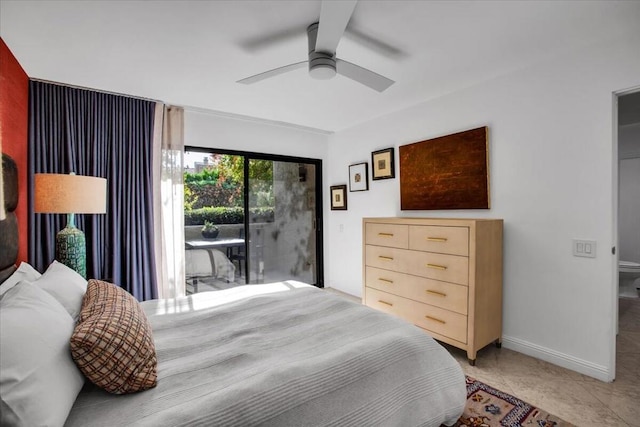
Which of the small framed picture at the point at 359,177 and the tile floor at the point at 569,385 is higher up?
the small framed picture at the point at 359,177

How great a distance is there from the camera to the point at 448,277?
98.7 inches

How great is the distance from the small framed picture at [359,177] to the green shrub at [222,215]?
122cm

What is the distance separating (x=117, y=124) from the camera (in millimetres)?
2971

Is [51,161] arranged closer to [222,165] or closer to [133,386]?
[222,165]

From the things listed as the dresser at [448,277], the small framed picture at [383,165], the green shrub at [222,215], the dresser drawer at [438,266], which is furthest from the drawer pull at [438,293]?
the green shrub at [222,215]

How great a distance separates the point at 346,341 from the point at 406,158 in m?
2.47

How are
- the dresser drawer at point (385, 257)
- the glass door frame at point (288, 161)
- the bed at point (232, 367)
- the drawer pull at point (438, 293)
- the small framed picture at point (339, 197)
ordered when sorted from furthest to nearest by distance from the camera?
the small framed picture at point (339, 197)
the glass door frame at point (288, 161)
the dresser drawer at point (385, 257)
the drawer pull at point (438, 293)
the bed at point (232, 367)

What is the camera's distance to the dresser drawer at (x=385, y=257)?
292 cm

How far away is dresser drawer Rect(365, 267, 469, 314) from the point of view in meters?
2.45

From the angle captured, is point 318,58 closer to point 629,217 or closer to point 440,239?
point 440,239

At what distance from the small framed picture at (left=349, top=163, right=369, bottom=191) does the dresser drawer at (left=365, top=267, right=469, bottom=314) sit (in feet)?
4.07

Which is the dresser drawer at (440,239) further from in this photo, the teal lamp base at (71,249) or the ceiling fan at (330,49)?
the teal lamp base at (71,249)

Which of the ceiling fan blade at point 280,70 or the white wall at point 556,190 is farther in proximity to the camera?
the white wall at point 556,190

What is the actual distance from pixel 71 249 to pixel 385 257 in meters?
2.65
